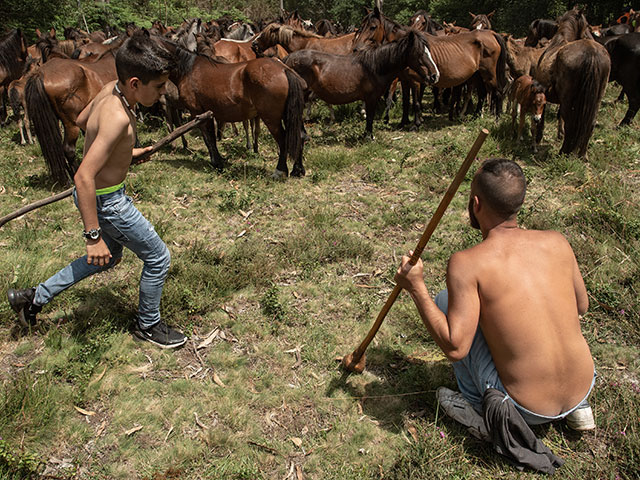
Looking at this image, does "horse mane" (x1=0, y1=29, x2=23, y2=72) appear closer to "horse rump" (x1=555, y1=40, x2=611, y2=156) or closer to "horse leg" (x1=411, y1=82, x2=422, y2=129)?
"horse leg" (x1=411, y1=82, x2=422, y2=129)

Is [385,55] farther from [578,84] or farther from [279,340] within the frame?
[279,340]

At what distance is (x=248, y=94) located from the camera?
6.82 meters

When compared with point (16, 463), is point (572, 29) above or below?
above

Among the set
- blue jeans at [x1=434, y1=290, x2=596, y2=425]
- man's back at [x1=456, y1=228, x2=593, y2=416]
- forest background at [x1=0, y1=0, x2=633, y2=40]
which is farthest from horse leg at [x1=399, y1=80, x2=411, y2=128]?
forest background at [x1=0, y1=0, x2=633, y2=40]

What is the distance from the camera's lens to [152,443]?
2.75 m

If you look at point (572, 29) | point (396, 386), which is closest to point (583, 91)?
point (572, 29)

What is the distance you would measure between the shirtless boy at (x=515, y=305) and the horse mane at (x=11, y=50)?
10453mm

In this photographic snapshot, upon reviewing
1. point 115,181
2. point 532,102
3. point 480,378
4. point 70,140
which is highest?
point 115,181

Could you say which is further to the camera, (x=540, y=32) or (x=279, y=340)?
(x=540, y=32)

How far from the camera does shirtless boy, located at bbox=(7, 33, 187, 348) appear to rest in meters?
2.57

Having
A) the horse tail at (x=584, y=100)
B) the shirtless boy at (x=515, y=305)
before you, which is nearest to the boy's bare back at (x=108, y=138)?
the shirtless boy at (x=515, y=305)

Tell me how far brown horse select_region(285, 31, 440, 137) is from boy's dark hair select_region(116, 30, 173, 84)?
6.05 m

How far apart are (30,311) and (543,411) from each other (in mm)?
3778

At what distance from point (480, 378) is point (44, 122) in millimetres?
6554
